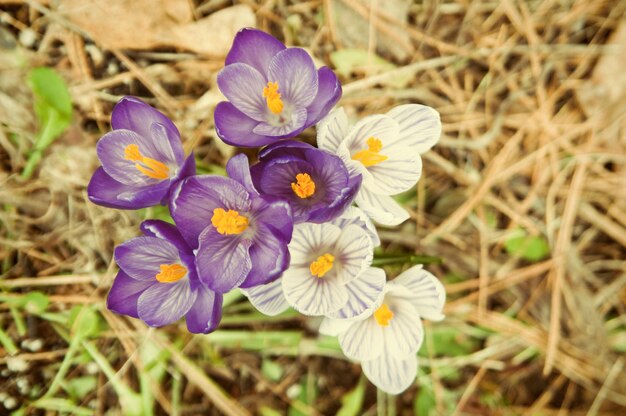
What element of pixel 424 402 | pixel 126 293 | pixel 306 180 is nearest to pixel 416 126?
pixel 306 180

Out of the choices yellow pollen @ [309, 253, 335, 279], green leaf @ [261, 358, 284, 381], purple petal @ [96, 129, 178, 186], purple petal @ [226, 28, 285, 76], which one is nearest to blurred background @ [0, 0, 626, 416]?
green leaf @ [261, 358, 284, 381]

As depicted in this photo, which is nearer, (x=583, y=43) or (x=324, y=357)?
(x=324, y=357)

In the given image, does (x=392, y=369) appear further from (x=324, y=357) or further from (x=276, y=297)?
(x=324, y=357)

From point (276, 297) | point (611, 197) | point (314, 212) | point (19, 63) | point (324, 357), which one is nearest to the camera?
point (314, 212)

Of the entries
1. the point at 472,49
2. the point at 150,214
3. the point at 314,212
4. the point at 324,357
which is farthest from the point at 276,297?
the point at 472,49

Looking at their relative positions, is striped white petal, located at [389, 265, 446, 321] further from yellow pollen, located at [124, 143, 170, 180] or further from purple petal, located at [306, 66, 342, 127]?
yellow pollen, located at [124, 143, 170, 180]
